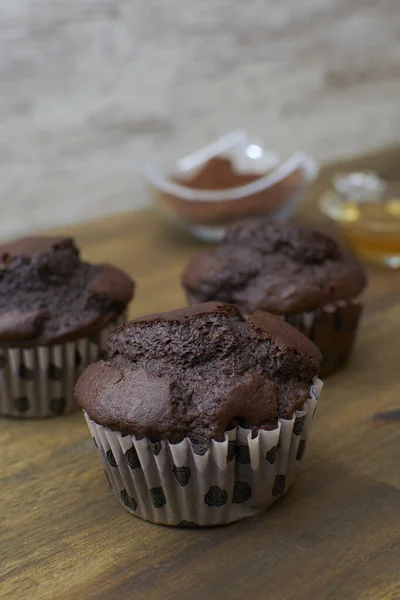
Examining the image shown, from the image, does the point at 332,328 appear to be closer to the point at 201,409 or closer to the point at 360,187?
the point at 201,409

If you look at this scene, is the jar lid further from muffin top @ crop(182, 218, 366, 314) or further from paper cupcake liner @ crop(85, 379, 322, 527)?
paper cupcake liner @ crop(85, 379, 322, 527)

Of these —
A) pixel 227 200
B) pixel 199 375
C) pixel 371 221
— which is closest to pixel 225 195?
pixel 227 200

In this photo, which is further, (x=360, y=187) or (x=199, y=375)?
(x=360, y=187)

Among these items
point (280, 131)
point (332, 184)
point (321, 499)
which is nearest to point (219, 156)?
point (332, 184)

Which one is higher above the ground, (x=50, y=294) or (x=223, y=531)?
(x=50, y=294)

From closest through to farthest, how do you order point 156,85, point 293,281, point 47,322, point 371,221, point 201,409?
1. point 201,409
2. point 47,322
3. point 293,281
4. point 371,221
5. point 156,85

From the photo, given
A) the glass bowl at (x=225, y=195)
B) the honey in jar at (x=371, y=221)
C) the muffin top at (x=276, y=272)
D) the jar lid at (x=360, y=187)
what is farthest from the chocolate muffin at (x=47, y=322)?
the jar lid at (x=360, y=187)
